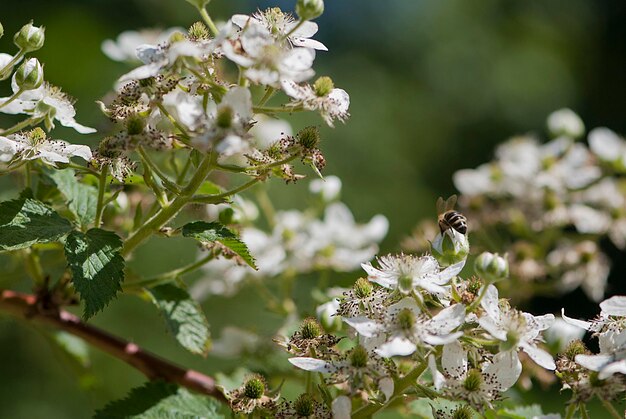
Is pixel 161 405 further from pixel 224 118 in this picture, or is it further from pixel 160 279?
pixel 224 118

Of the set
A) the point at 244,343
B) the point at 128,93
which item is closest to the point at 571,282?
the point at 244,343

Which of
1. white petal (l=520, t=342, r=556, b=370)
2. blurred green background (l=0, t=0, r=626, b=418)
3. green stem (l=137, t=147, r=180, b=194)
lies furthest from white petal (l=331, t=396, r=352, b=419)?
blurred green background (l=0, t=0, r=626, b=418)

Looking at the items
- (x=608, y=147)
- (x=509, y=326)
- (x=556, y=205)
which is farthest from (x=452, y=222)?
(x=608, y=147)

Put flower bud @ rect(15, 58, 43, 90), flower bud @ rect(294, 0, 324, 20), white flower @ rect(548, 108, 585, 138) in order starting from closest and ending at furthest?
flower bud @ rect(294, 0, 324, 20), flower bud @ rect(15, 58, 43, 90), white flower @ rect(548, 108, 585, 138)

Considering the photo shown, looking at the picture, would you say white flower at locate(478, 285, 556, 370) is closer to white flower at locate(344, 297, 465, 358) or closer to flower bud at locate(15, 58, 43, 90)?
white flower at locate(344, 297, 465, 358)

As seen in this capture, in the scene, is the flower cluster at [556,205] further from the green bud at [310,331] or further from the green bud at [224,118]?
the green bud at [224,118]

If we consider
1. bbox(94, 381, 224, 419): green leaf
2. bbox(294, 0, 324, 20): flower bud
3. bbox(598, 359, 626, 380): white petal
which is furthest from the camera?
bbox(94, 381, 224, 419): green leaf
